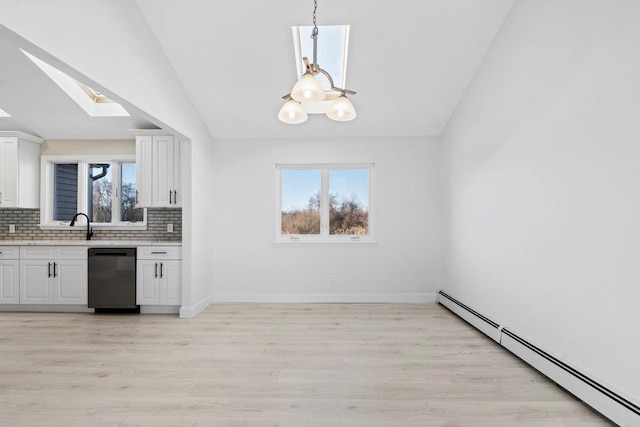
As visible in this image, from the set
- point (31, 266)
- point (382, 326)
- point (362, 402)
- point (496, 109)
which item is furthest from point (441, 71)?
point (31, 266)

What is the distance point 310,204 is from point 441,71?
2511 mm

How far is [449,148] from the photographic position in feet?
15.2

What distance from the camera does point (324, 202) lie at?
516 centimetres

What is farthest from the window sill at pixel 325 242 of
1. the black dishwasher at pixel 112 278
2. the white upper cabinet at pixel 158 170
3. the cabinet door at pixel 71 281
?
the cabinet door at pixel 71 281

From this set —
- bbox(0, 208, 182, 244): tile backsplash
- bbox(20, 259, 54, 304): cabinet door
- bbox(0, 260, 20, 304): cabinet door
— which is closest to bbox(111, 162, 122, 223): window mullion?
bbox(0, 208, 182, 244): tile backsplash

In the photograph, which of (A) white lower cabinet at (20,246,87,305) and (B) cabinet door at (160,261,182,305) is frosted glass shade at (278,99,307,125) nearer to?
(B) cabinet door at (160,261,182,305)

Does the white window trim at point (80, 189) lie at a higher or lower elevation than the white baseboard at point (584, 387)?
higher

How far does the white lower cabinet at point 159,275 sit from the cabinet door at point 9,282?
1.63 meters

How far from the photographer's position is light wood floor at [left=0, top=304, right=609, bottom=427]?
2.08 meters

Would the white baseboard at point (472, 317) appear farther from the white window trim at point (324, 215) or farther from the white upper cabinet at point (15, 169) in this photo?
the white upper cabinet at point (15, 169)

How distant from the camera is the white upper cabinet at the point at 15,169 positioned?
469 cm

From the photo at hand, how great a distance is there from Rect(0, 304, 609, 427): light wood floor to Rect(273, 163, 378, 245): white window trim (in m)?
1.31

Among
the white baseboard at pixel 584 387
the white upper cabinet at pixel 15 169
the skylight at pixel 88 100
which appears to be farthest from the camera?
the white upper cabinet at pixel 15 169

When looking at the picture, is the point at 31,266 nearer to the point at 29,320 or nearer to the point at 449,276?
the point at 29,320
